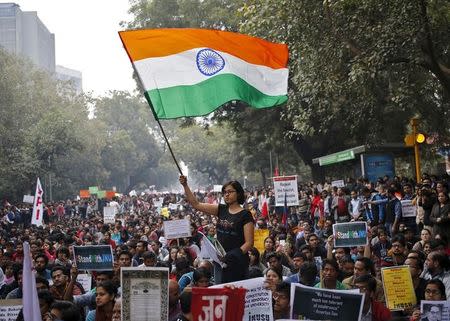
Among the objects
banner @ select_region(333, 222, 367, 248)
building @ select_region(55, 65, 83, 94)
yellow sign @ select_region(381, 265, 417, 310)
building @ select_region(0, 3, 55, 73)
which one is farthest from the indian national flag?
building @ select_region(55, 65, 83, 94)

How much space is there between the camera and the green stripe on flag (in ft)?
31.9

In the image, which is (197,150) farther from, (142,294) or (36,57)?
(142,294)

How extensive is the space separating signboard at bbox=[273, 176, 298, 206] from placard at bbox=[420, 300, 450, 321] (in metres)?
12.2

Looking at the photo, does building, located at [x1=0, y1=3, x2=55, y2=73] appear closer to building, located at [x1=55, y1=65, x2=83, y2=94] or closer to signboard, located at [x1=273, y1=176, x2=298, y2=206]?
building, located at [x1=55, y1=65, x2=83, y2=94]

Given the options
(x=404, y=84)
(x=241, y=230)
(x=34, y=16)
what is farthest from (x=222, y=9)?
(x=34, y=16)

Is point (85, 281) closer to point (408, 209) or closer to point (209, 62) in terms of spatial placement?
point (209, 62)

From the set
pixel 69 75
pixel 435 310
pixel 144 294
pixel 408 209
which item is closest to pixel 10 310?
pixel 144 294

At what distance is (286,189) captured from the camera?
19.4 meters

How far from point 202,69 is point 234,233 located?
101 inches

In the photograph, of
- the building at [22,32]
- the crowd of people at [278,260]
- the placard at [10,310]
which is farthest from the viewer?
the building at [22,32]

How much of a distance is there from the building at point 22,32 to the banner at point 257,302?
98.4m

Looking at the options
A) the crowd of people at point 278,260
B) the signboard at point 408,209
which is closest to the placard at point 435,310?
the crowd of people at point 278,260

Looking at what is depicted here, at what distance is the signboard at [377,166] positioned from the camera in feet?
81.3

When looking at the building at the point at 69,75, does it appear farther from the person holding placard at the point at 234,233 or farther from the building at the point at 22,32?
the person holding placard at the point at 234,233
